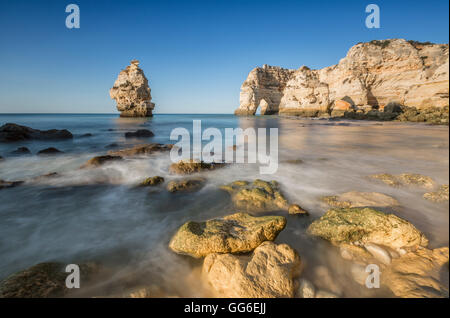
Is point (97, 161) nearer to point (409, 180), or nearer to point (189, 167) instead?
point (189, 167)

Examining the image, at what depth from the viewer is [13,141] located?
32.1 ft

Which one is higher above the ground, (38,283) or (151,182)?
(151,182)

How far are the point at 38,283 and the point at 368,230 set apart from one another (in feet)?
10.9

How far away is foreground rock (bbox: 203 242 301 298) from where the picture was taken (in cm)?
150

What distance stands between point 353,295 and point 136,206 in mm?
3252

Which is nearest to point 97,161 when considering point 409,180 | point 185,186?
point 185,186

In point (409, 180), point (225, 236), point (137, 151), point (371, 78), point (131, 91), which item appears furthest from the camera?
point (131, 91)

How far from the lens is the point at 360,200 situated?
9.80 ft

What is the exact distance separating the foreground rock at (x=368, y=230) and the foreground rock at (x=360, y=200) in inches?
26.2

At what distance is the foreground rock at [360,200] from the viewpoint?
2.87 m

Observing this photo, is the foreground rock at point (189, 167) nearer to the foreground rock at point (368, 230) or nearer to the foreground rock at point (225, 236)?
the foreground rock at point (225, 236)

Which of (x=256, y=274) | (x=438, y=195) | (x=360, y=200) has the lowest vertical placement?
(x=256, y=274)
